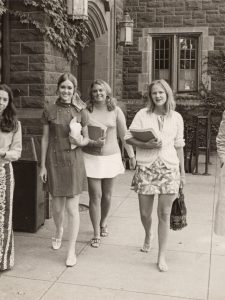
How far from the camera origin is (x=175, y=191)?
4.23m

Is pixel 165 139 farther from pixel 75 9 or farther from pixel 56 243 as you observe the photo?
pixel 75 9

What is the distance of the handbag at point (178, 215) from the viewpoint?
14.5 feet

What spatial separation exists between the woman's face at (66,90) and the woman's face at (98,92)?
0.37 metres

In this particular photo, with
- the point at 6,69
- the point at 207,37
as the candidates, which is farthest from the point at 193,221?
the point at 207,37

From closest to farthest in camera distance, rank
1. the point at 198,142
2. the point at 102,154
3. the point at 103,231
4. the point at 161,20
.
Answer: the point at 102,154 → the point at 103,231 → the point at 198,142 → the point at 161,20

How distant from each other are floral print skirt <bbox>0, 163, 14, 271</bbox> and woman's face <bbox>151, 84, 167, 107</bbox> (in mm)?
1351

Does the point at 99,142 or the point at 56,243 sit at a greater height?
the point at 99,142

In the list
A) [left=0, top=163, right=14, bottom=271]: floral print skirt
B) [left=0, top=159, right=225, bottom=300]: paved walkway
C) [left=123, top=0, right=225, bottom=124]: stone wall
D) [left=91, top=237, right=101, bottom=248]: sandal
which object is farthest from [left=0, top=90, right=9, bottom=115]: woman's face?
[left=123, top=0, right=225, bottom=124]: stone wall

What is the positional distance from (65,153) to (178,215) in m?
1.15

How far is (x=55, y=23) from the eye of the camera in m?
6.56

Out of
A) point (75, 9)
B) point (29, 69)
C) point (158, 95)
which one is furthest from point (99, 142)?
point (75, 9)

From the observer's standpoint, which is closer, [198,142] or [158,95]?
[158,95]

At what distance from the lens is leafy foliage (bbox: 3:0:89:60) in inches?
250

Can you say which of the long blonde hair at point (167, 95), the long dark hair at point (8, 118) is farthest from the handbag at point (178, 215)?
the long dark hair at point (8, 118)
